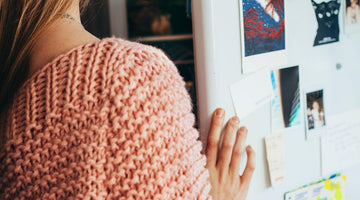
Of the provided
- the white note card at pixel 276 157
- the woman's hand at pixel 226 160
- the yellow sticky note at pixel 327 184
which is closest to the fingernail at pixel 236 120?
the woman's hand at pixel 226 160

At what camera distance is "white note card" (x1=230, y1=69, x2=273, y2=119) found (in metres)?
0.82

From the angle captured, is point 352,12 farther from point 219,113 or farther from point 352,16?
point 219,113

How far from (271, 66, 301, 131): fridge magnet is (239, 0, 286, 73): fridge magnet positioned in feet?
0.10

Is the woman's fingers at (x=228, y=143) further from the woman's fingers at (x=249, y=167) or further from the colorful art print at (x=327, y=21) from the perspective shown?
the colorful art print at (x=327, y=21)

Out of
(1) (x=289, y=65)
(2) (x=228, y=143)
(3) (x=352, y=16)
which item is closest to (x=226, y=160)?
(2) (x=228, y=143)

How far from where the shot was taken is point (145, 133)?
0.54 m

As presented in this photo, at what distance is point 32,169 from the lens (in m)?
0.54

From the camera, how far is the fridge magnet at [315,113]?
3.10 ft

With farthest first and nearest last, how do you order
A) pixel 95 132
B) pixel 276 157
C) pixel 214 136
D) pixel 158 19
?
pixel 158 19 < pixel 276 157 < pixel 214 136 < pixel 95 132

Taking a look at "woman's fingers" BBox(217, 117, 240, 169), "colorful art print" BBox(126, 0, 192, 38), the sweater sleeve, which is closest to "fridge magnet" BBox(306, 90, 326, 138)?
"woman's fingers" BBox(217, 117, 240, 169)

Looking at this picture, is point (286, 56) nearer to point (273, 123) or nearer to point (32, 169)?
point (273, 123)

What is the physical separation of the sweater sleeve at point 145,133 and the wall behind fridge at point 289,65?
0.21 meters

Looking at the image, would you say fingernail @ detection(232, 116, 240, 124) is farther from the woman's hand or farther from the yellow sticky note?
the yellow sticky note

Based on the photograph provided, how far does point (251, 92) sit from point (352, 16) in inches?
14.3
